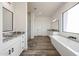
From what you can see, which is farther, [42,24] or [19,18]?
[42,24]

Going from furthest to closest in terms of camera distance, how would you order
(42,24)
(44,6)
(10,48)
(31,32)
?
(42,24) → (31,32) → (44,6) → (10,48)

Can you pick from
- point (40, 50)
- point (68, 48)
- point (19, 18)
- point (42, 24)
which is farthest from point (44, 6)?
point (42, 24)

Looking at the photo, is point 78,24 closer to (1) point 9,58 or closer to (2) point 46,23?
(1) point 9,58

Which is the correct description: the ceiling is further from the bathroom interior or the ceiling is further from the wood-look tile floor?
the wood-look tile floor

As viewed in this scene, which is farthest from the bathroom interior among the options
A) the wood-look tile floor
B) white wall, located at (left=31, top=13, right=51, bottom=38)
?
white wall, located at (left=31, top=13, right=51, bottom=38)

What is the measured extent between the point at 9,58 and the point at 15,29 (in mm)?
4394

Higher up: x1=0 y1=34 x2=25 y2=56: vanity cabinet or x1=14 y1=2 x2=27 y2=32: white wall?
x1=14 y1=2 x2=27 y2=32: white wall

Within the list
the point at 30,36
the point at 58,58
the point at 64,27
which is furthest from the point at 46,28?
the point at 58,58

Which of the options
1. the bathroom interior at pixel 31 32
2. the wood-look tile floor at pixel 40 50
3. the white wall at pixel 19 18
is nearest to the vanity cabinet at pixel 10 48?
the bathroom interior at pixel 31 32

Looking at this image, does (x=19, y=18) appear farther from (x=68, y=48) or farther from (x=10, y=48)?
(x=68, y=48)

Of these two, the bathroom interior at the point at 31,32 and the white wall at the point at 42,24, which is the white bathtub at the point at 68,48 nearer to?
the bathroom interior at the point at 31,32

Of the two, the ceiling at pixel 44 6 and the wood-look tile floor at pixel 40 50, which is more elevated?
the ceiling at pixel 44 6

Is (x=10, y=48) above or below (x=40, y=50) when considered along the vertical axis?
above

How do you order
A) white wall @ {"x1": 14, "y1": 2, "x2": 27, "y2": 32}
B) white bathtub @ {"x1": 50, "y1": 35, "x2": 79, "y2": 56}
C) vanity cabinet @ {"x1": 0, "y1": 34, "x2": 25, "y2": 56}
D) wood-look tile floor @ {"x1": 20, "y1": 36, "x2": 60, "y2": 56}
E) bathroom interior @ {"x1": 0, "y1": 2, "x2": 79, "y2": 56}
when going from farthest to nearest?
white wall @ {"x1": 14, "y1": 2, "x2": 27, "y2": 32}
wood-look tile floor @ {"x1": 20, "y1": 36, "x2": 60, "y2": 56}
bathroom interior @ {"x1": 0, "y1": 2, "x2": 79, "y2": 56}
white bathtub @ {"x1": 50, "y1": 35, "x2": 79, "y2": 56}
vanity cabinet @ {"x1": 0, "y1": 34, "x2": 25, "y2": 56}
